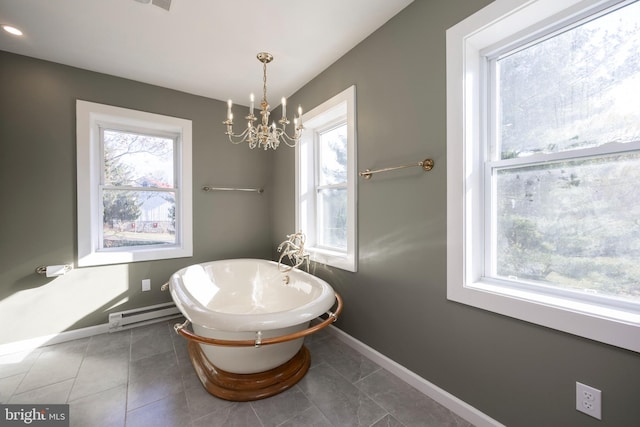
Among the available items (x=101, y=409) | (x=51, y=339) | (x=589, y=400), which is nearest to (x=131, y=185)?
(x=51, y=339)

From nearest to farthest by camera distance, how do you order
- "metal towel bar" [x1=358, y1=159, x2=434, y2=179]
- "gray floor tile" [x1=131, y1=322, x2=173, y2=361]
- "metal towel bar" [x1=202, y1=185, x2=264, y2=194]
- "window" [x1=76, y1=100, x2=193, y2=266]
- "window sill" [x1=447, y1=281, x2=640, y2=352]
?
"window sill" [x1=447, y1=281, x2=640, y2=352] → "metal towel bar" [x1=358, y1=159, x2=434, y2=179] → "gray floor tile" [x1=131, y1=322, x2=173, y2=361] → "window" [x1=76, y1=100, x2=193, y2=266] → "metal towel bar" [x1=202, y1=185, x2=264, y2=194]

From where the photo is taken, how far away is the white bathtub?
1395 millimetres

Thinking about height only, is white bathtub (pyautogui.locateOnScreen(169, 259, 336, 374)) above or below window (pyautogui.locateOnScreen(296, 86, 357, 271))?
below

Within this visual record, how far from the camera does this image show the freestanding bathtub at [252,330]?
4.56 feet

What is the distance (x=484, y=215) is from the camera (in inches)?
58.9

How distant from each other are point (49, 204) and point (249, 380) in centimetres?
231

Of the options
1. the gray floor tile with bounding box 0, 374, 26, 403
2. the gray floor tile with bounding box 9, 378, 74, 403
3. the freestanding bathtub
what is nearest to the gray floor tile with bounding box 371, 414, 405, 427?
the freestanding bathtub

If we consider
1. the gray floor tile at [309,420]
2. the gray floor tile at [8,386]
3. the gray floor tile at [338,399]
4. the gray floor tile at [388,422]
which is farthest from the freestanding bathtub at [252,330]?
the gray floor tile at [8,386]

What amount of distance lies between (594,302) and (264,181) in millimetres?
3102

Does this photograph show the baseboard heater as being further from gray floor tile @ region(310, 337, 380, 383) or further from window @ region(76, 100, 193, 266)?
gray floor tile @ region(310, 337, 380, 383)

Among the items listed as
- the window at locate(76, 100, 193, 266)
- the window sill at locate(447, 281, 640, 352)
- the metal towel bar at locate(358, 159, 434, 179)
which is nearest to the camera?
the window sill at locate(447, 281, 640, 352)

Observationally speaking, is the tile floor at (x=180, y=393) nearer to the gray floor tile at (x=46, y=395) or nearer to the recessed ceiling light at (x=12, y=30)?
the gray floor tile at (x=46, y=395)

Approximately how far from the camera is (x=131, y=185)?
279 centimetres

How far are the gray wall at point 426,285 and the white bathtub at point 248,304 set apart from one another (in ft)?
1.51
